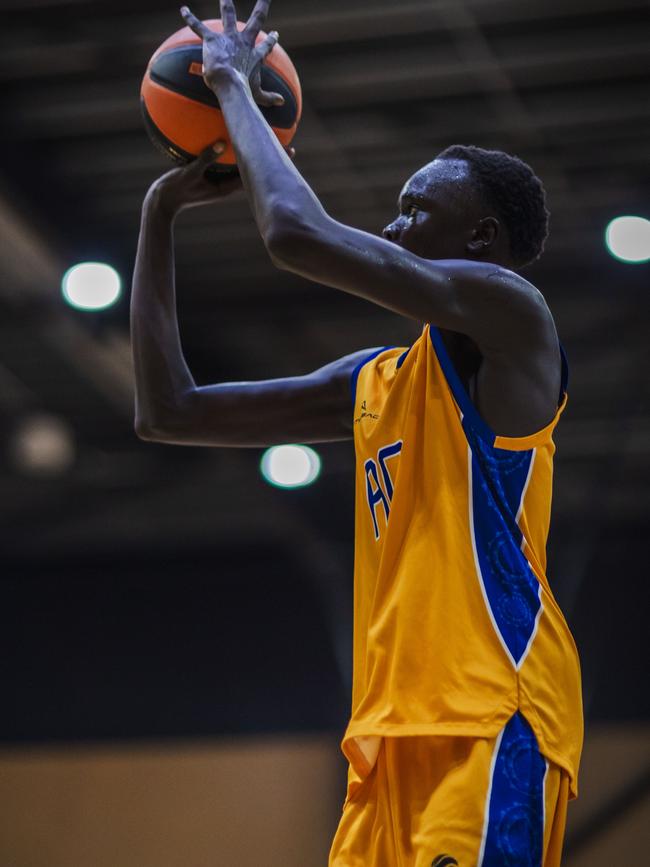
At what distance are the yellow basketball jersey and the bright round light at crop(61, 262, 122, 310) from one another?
18.0ft

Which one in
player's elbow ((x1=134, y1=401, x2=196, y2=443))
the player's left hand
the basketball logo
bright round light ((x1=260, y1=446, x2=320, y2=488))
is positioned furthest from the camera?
bright round light ((x1=260, y1=446, x2=320, y2=488))

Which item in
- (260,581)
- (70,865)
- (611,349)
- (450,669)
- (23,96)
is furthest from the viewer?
(260,581)

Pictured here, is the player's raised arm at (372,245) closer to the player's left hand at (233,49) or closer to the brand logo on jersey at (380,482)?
the player's left hand at (233,49)

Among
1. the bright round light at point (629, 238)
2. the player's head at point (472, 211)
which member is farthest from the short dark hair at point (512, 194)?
the bright round light at point (629, 238)

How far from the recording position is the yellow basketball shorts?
206cm

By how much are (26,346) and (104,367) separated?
0.56 meters

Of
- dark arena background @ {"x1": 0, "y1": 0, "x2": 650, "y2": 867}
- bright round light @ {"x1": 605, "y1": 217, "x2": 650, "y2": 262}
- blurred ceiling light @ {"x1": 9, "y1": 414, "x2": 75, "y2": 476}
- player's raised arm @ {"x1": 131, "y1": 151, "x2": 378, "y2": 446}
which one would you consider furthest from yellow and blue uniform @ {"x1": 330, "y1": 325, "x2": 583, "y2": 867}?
blurred ceiling light @ {"x1": 9, "y1": 414, "x2": 75, "y2": 476}

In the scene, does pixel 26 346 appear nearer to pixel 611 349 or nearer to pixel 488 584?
pixel 611 349

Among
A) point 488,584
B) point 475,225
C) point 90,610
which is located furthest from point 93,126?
point 90,610

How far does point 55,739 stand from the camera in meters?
10.9

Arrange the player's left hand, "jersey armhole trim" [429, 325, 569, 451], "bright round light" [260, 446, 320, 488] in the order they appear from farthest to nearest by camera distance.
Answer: "bright round light" [260, 446, 320, 488] < the player's left hand < "jersey armhole trim" [429, 325, 569, 451]

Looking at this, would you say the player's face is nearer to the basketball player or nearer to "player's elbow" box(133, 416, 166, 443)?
the basketball player

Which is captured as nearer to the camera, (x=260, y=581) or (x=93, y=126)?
(x=93, y=126)

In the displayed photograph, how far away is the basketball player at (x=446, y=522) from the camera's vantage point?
213 cm
